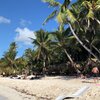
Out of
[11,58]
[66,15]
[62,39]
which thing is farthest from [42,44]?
[66,15]

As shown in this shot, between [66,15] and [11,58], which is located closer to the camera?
[66,15]

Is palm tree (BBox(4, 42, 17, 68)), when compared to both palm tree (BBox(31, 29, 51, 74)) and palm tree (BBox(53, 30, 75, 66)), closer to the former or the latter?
palm tree (BBox(31, 29, 51, 74))

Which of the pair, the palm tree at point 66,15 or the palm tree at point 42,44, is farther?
the palm tree at point 42,44

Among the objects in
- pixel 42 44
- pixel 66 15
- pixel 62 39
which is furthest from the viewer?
pixel 42 44

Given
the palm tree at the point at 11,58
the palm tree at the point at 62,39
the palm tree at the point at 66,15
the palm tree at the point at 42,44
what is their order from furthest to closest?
the palm tree at the point at 11,58
the palm tree at the point at 42,44
the palm tree at the point at 62,39
the palm tree at the point at 66,15

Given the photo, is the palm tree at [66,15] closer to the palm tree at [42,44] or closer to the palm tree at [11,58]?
the palm tree at [42,44]

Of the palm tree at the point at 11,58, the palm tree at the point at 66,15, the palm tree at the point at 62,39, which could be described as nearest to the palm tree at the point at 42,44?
the palm tree at the point at 62,39

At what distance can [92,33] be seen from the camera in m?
36.4

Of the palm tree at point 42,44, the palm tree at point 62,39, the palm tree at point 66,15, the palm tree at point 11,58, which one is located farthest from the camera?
the palm tree at point 11,58

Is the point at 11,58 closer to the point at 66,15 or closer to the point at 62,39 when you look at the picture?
the point at 62,39

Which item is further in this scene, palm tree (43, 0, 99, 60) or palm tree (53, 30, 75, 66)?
palm tree (53, 30, 75, 66)

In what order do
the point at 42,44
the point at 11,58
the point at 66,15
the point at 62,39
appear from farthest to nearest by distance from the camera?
the point at 11,58, the point at 42,44, the point at 62,39, the point at 66,15

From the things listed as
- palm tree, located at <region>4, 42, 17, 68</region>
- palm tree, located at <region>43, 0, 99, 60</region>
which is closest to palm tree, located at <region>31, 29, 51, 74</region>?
palm tree, located at <region>4, 42, 17, 68</region>

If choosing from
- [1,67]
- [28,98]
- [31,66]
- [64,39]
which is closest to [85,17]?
[64,39]
